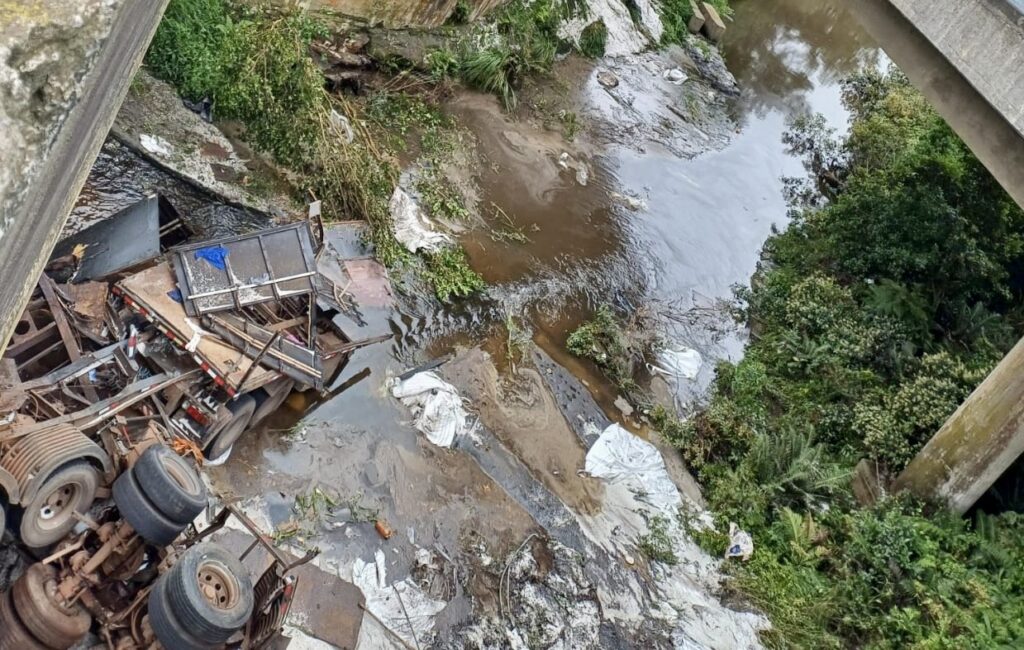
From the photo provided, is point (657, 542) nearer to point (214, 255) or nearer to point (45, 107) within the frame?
point (214, 255)

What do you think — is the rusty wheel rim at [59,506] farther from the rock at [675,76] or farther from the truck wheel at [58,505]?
the rock at [675,76]

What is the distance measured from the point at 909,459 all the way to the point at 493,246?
6.29 metres

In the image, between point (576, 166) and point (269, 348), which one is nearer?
point (269, 348)

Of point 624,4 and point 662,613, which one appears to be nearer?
point 662,613

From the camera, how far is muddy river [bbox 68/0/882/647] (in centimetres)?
665

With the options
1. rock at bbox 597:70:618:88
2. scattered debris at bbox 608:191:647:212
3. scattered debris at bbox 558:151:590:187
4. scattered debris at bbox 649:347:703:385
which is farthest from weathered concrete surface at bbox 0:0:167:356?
rock at bbox 597:70:618:88

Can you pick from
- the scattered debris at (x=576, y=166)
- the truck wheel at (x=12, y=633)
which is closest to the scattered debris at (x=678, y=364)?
the scattered debris at (x=576, y=166)

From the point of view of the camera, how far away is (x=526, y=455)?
7.97 meters

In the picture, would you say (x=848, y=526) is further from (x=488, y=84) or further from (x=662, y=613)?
(x=488, y=84)

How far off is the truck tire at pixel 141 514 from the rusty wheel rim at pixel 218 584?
34 centimetres

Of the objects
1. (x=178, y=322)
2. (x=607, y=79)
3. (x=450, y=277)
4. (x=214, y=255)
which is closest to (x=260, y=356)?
(x=178, y=322)

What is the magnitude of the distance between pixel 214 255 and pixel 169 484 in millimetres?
2773

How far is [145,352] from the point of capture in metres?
5.96

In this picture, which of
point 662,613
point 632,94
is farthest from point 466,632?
point 632,94
